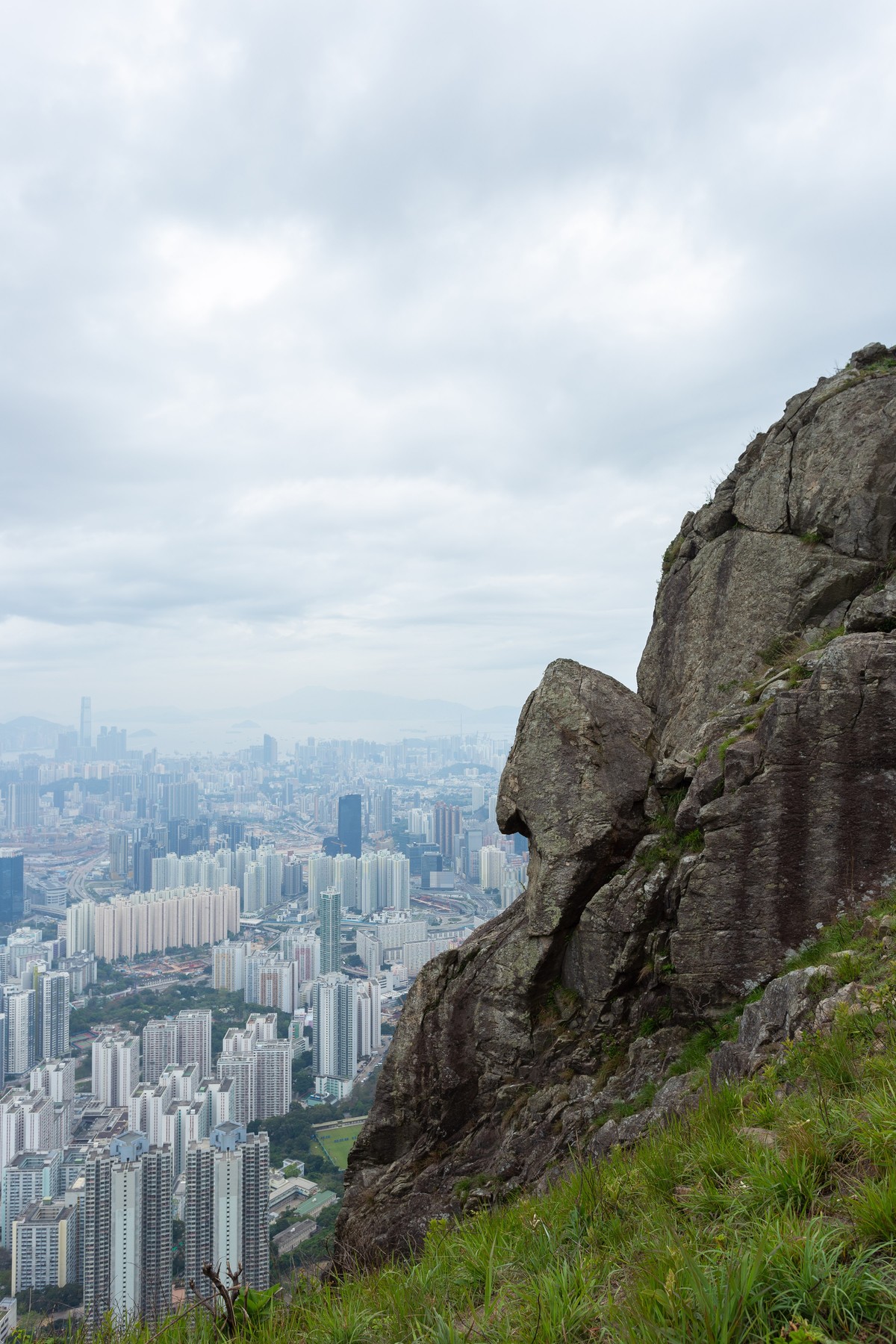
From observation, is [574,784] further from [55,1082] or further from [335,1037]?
[55,1082]

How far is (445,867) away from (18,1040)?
67.9 metres

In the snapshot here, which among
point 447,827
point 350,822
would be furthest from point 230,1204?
point 350,822

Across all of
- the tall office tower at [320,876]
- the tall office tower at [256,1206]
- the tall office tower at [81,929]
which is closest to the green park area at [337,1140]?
the tall office tower at [256,1206]

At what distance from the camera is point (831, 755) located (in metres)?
8.11

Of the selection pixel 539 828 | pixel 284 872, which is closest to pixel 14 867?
pixel 284 872

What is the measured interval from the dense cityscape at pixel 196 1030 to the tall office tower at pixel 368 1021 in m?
0.18

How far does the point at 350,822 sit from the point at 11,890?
55864 millimetres

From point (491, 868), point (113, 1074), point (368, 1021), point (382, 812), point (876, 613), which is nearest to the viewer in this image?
point (876, 613)

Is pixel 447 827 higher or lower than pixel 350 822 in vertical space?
higher

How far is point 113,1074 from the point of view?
5081 cm

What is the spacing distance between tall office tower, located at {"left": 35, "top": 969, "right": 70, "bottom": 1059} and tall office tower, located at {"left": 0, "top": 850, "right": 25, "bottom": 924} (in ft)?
168

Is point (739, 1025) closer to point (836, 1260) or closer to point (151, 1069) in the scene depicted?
point (836, 1260)

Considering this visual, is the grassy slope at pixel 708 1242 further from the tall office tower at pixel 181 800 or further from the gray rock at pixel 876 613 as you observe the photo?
the tall office tower at pixel 181 800

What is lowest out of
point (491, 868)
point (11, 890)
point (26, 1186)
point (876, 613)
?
point (11, 890)
